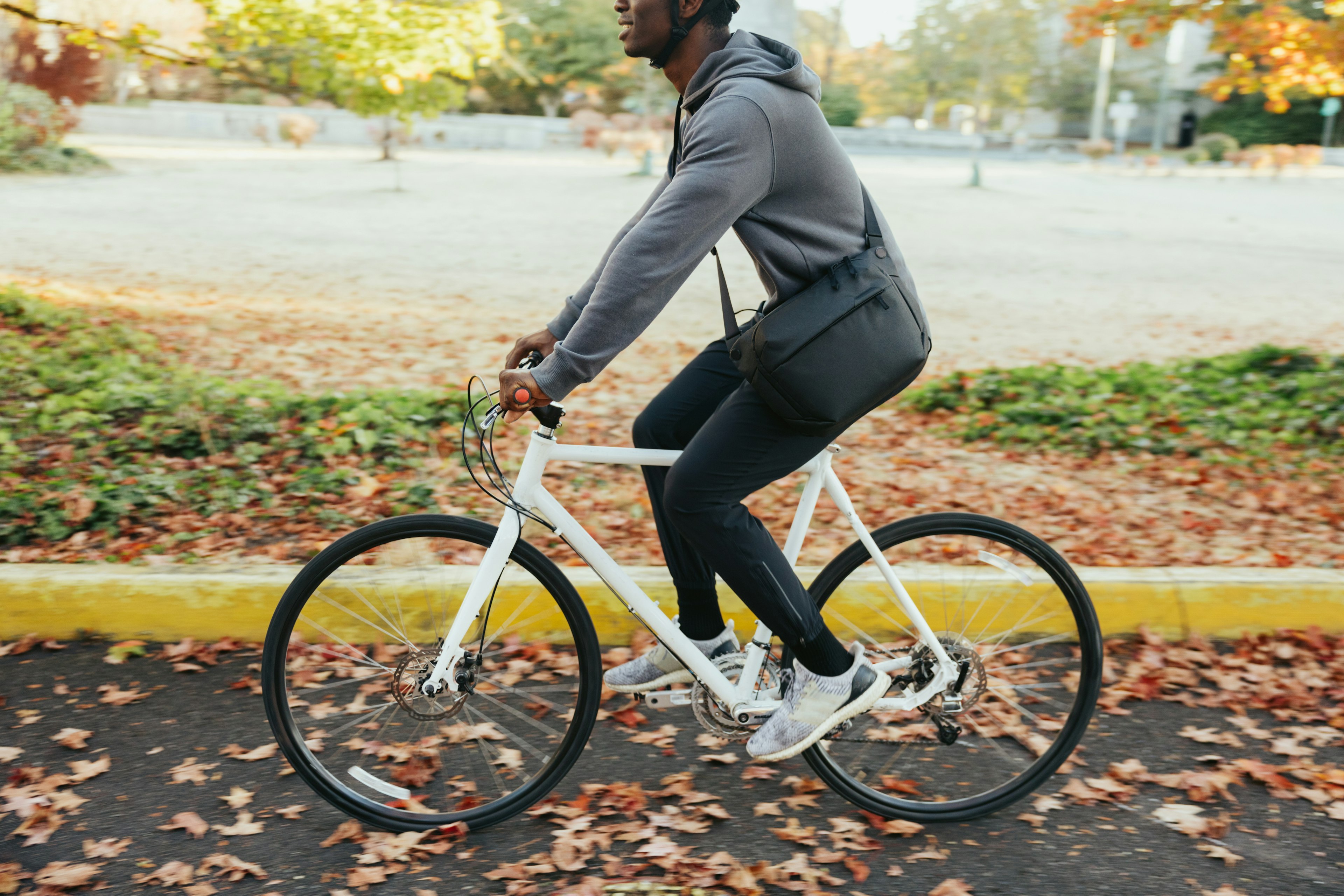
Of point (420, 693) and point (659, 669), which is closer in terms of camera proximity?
point (420, 693)

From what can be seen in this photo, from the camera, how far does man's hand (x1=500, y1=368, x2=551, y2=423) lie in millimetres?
2465

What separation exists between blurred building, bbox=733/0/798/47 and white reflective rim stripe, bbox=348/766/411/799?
5480mm

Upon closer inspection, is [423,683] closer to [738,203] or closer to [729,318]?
[729,318]

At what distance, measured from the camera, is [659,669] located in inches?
121

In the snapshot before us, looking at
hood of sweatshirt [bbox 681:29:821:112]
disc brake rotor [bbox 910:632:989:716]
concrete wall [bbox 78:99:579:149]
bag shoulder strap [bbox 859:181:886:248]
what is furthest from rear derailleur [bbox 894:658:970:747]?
concrete wall [bbox 78:99:579:149]

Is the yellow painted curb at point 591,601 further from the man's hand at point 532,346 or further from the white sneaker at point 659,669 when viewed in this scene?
the man's hand at point 532,346

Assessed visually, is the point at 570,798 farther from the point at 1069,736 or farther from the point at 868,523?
the point at 868,523

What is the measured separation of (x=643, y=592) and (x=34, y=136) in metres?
25.8

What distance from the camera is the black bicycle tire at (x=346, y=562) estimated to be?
2760mm

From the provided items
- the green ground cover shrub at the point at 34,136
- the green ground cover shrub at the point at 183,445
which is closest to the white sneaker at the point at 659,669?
the green ground cover shrub at the point at 183,445

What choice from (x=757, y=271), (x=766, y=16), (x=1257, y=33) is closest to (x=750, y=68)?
(x=757, y=271)

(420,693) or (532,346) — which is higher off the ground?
(532,346)

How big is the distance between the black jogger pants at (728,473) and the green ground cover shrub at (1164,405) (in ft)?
12.7

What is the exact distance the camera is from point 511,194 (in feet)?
77.2
